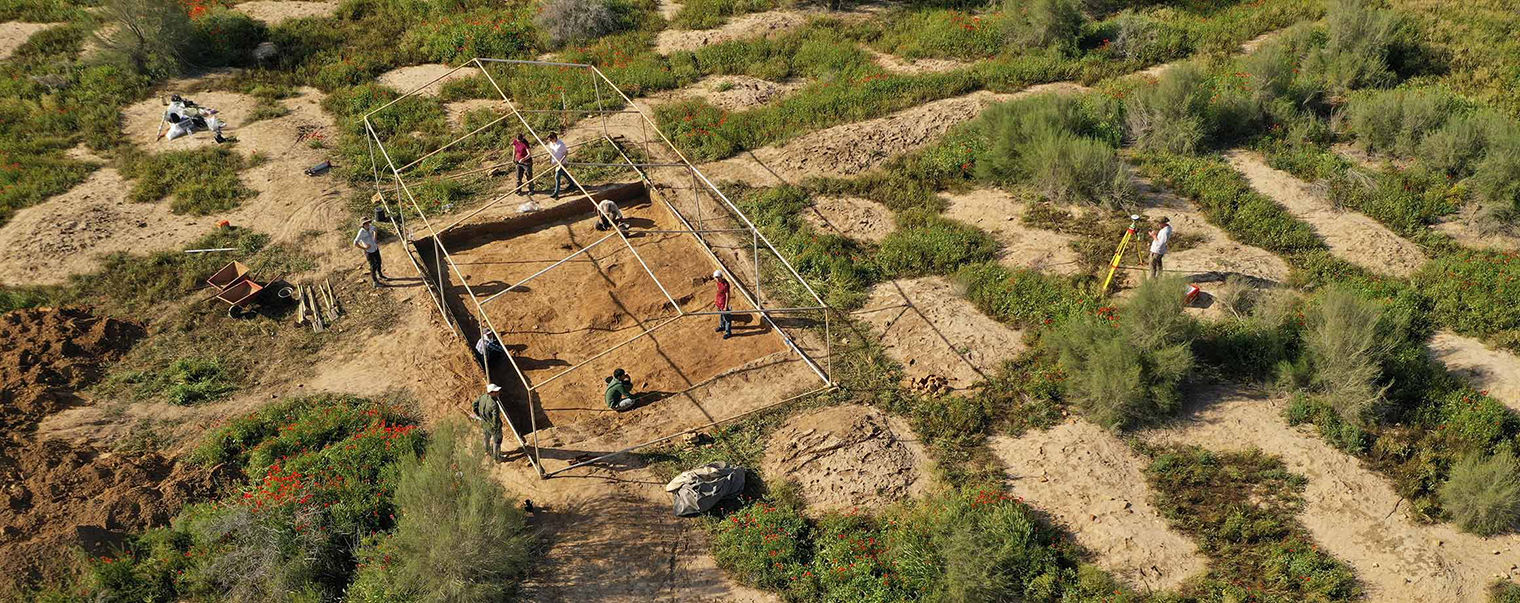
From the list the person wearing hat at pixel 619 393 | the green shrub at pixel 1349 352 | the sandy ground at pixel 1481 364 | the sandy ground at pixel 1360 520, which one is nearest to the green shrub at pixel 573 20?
the person wearing hat at pixel 619 393

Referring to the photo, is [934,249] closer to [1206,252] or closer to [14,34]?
[1206,252]

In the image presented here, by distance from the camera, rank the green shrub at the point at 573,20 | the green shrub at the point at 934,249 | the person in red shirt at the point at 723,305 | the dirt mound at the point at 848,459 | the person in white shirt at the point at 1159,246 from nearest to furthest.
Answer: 1. the dirt mound at the point at 848,459
2. the person in white shirt at the point at 1159,246
3. the person in red shirt at the point at 723,305
4. the green shrub at the point at 934,249
5. the green shrub at the point at 573,20

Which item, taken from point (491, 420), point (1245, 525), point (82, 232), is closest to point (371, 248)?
point (491, 420)

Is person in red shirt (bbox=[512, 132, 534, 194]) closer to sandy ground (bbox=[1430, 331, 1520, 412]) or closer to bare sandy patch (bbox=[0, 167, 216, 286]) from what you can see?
bare sandy patch (bbox=[0, 167, 216, 286])

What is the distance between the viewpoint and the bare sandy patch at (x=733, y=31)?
27234mm

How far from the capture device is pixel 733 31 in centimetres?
2772

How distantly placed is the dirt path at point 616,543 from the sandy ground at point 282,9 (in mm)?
22066

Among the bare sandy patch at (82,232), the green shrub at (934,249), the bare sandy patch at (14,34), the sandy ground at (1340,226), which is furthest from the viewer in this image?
the bare sandy patch at (14,34)

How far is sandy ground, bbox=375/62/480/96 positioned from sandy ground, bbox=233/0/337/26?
5.15 meters

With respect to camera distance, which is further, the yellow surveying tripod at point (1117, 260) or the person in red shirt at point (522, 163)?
the person in red shirt at point (522, 163)

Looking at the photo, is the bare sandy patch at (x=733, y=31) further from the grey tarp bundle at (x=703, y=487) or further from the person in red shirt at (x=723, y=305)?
the grey tarp bundle at (x=703, y=487)

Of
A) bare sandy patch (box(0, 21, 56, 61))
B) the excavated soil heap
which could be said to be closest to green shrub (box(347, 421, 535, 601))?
the excavated soil heap

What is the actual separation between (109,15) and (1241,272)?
3094 centimetres

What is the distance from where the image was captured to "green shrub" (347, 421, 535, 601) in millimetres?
11633
